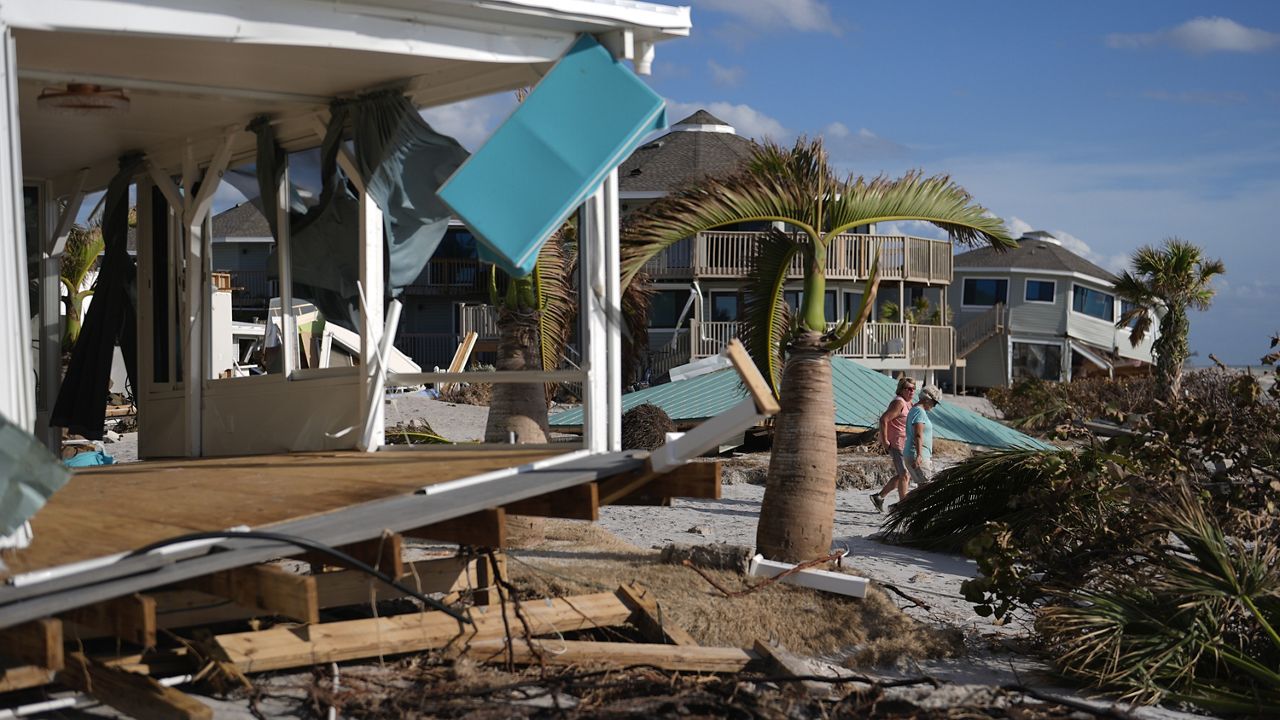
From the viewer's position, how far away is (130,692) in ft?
19.0

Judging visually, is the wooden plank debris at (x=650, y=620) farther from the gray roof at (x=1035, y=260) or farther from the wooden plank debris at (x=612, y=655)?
the gray roof at (x=1035, y=260)

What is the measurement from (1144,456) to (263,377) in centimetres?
657

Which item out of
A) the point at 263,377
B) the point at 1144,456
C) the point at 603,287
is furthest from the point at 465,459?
the point at 1144,456

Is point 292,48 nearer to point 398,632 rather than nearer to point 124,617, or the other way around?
point 398,632

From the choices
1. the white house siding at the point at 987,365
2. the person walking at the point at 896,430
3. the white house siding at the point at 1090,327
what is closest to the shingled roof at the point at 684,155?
the white house siding at the point at 987,365

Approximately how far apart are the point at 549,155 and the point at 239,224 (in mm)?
32142

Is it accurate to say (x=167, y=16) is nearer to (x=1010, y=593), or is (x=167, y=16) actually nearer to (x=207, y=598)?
(x=207, y=598)

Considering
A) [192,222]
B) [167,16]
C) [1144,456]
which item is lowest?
[1144,456]

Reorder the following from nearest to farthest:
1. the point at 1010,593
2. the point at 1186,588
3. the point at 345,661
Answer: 1. the point at 345,661
2. the point at 1186,588
3. the point at 1010,593

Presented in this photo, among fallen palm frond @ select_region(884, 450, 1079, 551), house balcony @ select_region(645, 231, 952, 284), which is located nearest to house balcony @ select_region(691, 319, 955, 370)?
house balcony @ select_region(645, 231, 952, 284)

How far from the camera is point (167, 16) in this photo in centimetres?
612

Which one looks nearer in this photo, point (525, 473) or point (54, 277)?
point (525, 473)

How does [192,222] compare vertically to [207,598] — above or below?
above

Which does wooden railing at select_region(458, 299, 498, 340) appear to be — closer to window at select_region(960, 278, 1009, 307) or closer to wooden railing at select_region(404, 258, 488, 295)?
wooden railing at select_region(404, 258, 488, 295)
